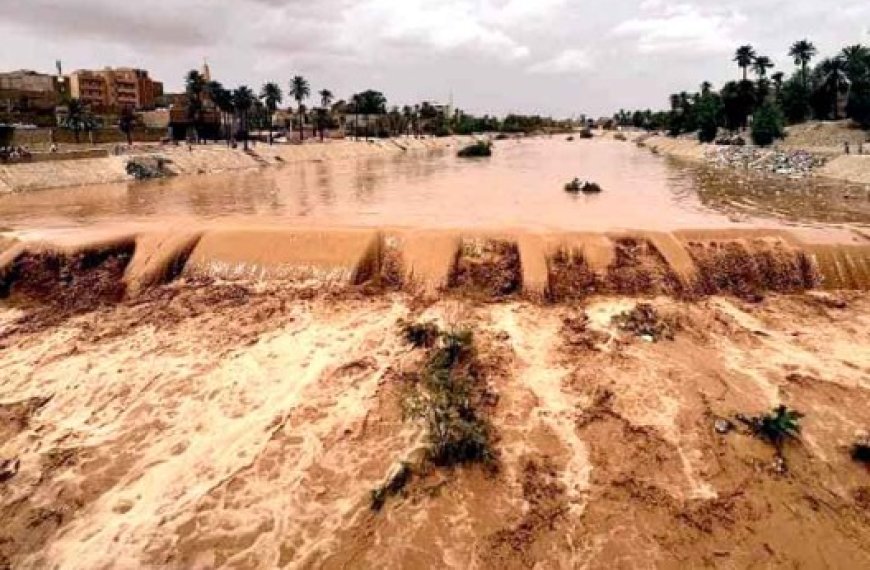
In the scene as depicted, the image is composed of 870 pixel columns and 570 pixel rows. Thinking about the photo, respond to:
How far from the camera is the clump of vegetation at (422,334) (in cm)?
1217

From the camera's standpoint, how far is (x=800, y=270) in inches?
585

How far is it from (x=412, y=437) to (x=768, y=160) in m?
46.4

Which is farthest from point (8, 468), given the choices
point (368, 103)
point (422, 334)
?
point (368, 103)

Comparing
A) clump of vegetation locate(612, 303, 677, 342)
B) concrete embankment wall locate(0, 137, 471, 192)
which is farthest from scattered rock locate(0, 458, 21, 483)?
concrete embankment wall locate(0, 137, 471, 192)

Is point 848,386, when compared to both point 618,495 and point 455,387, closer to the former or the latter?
point 618,495

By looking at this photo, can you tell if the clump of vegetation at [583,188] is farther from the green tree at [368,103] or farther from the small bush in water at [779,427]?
the green tree at [368,103]

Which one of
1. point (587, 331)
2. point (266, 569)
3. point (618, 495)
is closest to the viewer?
point (266, 569)

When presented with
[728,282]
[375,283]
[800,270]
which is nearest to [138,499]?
[375,283]

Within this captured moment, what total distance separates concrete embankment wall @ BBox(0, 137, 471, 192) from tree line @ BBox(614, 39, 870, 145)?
38.8m

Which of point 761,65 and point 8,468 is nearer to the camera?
point 8,468

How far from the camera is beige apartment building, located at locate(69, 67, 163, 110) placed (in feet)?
238

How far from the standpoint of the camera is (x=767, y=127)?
180 ft

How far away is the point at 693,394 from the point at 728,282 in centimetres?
531

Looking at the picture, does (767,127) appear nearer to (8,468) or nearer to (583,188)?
(583,188)
